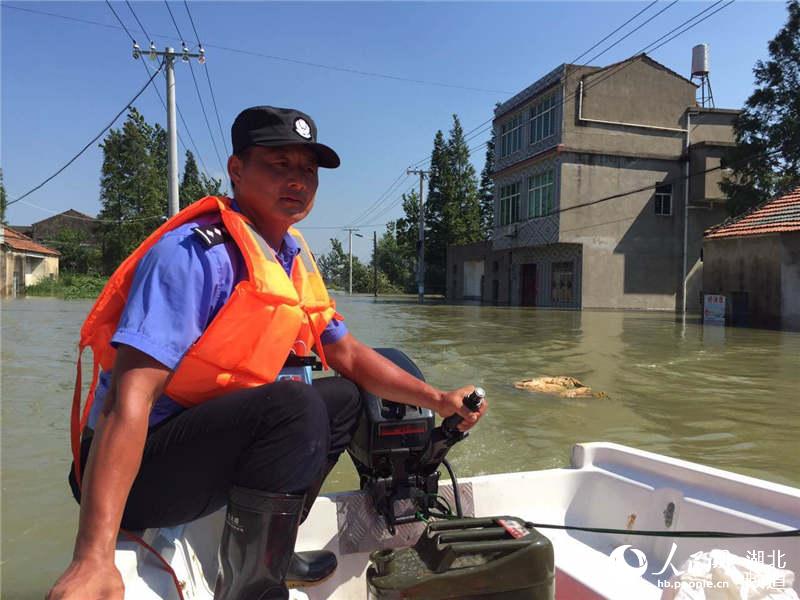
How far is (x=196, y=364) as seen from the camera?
Result: 1.38 metres

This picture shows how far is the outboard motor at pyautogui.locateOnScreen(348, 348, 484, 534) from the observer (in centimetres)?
201

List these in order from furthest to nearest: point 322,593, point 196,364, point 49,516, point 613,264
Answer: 1. point 613,264
2. point 49,516
3. point 322,593
4. point 196,364

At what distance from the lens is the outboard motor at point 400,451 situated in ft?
A: 6.58

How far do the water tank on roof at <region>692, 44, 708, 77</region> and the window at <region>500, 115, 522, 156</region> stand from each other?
312 inches

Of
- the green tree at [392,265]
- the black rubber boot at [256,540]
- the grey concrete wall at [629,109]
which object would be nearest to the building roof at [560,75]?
the grey concrete wall at [629,109]

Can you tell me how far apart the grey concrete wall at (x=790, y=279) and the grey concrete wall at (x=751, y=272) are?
13 centimetres

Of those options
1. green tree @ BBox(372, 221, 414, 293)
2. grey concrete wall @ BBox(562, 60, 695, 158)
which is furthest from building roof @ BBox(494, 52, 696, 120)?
green tree @ BBox(372, 221, 414, 293)

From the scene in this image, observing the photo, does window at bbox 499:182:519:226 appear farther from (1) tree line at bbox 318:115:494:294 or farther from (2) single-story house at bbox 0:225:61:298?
(2) single-story house at bbox 0:225:61:298

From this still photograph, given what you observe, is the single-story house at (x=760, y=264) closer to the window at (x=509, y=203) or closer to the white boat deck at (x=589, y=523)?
→ the window at (x=509, y=203)

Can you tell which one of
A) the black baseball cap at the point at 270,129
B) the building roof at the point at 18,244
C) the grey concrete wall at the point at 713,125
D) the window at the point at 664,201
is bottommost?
the black baseball cap at the point at 270,129

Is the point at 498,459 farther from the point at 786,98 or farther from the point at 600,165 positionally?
the point at 786,98

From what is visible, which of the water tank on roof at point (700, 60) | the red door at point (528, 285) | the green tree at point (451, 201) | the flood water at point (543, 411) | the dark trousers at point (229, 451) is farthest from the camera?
Answer: the green tree at point (451, 201)

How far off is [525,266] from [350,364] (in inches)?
1074

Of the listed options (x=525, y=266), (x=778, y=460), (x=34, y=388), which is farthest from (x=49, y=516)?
(x=525, y=266)
